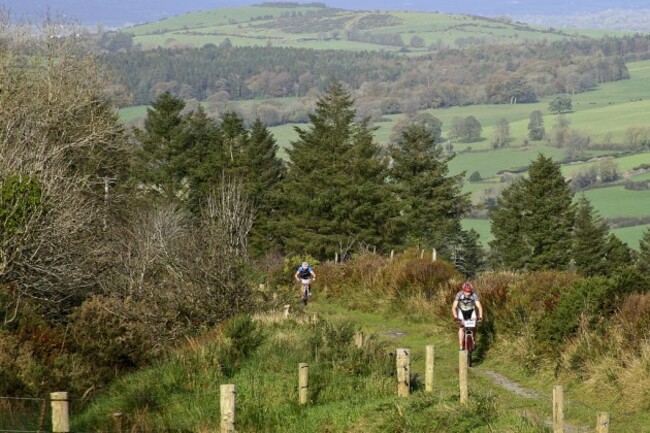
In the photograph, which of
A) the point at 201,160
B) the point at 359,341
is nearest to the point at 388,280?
the point at 359,341

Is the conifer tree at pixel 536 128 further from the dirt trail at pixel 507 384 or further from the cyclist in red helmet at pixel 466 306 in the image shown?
the cyclist in red helmet at pixel 466 306

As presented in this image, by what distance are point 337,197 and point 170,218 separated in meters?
23.6

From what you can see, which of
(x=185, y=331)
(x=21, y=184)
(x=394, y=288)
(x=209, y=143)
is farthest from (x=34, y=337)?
(x=209, y=143)

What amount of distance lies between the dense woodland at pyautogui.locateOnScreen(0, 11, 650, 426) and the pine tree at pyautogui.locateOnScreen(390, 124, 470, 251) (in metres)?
0.14

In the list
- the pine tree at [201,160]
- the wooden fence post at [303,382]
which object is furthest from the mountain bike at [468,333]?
the pine tree at [201,160]

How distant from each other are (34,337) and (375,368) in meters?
5.18

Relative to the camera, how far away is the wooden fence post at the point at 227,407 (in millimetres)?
11602

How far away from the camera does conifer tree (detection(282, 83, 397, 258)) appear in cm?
5765

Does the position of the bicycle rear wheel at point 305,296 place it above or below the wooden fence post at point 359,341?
below

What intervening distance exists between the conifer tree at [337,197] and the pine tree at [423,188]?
1371 mm

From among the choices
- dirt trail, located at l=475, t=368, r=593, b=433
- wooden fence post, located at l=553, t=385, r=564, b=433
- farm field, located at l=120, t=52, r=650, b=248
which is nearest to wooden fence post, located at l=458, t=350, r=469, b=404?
wooden fence post, located at l=553, t=385, r=564, b=433

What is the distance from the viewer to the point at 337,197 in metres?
58.0

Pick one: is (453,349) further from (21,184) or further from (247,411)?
(21,184)

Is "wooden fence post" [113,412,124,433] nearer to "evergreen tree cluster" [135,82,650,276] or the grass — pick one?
the grass
